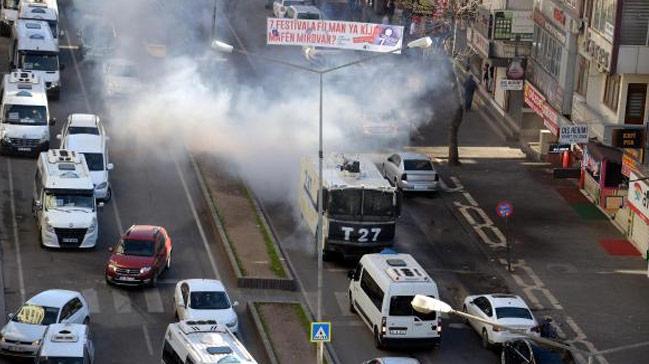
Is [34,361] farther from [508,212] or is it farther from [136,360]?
[508,212]

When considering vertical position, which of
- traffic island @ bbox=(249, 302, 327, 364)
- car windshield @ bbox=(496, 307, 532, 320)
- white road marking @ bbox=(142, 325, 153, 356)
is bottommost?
white road marking @ bbox=(142, 325, 153, 356)

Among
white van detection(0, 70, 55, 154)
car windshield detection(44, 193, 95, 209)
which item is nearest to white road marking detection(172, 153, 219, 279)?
car windshield detection(44, 193, 95, 209)

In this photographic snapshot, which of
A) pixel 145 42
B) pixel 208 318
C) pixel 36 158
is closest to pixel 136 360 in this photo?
pixel 208 318

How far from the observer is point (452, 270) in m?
60.9

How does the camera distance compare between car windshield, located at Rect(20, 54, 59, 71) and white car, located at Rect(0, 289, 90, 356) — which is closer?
white car, located at Rect(0, 289, 90, 356)

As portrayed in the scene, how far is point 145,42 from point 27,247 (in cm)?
3421

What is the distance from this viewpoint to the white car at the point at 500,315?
5225 centimetres

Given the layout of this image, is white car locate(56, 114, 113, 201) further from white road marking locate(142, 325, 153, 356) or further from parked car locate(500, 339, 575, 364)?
parked car locate(500, 339, 575, 364)

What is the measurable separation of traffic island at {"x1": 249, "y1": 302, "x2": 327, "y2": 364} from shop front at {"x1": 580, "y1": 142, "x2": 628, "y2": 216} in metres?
18.0

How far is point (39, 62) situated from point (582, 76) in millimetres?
28555

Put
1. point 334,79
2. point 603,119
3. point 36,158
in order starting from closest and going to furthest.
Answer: point 603,119 < point 36,158 < point 334,79

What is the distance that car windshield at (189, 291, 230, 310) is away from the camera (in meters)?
52.4

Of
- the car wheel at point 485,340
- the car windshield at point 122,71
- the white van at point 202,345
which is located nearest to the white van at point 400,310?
the car wheel at point 485,340

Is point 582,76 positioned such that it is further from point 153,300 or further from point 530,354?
point 153,300
